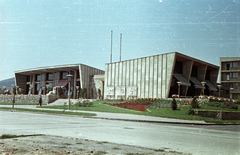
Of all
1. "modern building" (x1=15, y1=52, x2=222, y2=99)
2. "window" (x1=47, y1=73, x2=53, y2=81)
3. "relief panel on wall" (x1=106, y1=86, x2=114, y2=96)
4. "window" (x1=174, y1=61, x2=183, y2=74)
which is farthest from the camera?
"window" (x1=47, y1=73, x2=53, y2=81)

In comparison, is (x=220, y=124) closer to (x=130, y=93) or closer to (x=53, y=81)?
(x=130, y=93)

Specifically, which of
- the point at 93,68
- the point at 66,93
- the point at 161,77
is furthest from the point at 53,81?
the point at 161,77

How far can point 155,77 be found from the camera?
45875 millimetres

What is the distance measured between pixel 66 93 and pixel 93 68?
12.3 m

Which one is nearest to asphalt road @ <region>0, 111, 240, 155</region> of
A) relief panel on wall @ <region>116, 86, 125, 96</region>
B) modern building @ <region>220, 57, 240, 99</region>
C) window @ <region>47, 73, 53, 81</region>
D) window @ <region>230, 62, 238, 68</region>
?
relief panel on wall @ <region>116, 86, 125, 96</region>

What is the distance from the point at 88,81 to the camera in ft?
206

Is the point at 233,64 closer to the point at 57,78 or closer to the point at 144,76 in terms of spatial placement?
the point at 144,76

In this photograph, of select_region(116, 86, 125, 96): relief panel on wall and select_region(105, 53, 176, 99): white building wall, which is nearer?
select_region(105, 53, 176, 99): white building wall

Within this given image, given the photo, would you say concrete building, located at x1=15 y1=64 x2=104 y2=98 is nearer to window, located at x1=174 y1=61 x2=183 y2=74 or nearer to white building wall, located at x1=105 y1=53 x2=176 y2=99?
white building wall, located at x1=105 y1=53 x2=176 y2=99

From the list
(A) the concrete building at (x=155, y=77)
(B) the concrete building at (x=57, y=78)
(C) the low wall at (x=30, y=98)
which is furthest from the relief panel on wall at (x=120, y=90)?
(C) the low wall at (x=30, y=98)

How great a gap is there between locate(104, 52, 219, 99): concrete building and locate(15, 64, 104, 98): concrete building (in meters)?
9.30

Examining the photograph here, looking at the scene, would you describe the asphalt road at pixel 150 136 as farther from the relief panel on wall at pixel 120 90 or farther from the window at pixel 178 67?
the relief panel on wall at pixel 120 90

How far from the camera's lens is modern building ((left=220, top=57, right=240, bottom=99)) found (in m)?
71.9

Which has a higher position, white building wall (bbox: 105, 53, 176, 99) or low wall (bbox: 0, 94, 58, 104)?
white building wall (bbox: 105, 53, 176, 99)
